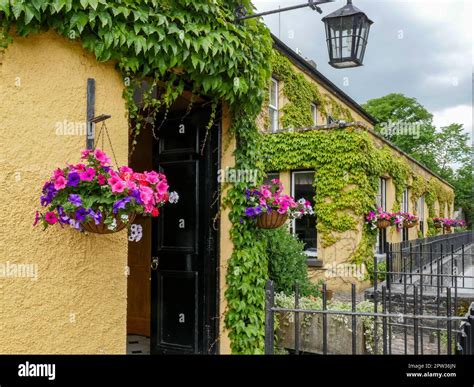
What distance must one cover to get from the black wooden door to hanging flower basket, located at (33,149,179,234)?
2.19m

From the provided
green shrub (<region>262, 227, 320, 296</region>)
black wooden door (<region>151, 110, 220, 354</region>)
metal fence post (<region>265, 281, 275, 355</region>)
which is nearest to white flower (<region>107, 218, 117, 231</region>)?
metal fence post (<region>265, 281, 275, 355</region>)

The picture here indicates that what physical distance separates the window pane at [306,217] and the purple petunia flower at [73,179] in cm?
917

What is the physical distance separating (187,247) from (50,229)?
2.21 metres

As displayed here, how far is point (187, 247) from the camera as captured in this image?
5.84m

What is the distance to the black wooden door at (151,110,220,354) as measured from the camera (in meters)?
5.68

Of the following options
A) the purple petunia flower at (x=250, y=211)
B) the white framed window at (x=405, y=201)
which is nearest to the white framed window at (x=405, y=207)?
the white framed window at (x=405, y=201)

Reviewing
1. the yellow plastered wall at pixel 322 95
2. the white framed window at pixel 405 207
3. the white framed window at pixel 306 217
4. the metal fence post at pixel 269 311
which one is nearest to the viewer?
the metal fence post at pixel 269 311

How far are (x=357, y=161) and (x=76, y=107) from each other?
27.4ft

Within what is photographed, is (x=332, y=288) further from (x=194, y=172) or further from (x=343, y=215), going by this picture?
(x=194, y=172)

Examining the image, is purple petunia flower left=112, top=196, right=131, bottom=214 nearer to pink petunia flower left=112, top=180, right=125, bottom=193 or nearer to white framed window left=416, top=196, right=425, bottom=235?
pink petunia flower left=112, top=180, right=125, bottom=193

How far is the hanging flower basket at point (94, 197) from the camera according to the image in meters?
3.45

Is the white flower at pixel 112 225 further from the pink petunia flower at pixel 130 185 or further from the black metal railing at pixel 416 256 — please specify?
the black metal railing at pixel 416 256

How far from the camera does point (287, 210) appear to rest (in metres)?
5.73

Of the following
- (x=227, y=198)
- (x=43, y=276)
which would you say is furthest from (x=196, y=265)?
(x=43, y=276)
